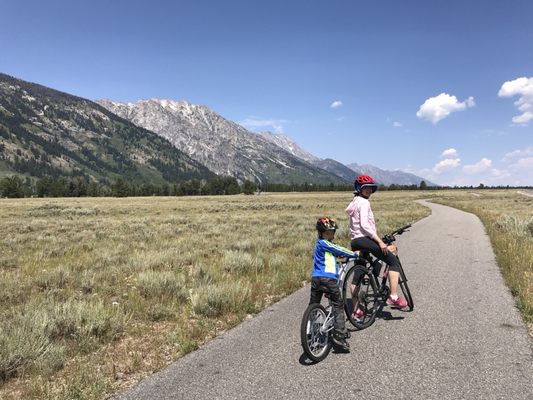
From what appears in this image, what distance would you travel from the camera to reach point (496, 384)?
4719mm

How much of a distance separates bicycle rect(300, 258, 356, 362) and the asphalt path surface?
0.18 meters

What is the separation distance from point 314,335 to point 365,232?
7.43ft

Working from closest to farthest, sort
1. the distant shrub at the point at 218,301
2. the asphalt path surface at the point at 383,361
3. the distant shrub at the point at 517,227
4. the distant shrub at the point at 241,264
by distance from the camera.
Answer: the asphalt path surface at the point at 383,361, the distant shrub at the point at 218,301, the distant shrub at the point at 241,264, the distant shrub at the point at 517,227

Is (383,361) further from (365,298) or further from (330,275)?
(365,298)

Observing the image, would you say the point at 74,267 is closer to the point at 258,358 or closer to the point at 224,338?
the point at 224,338

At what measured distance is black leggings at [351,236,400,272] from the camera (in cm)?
707

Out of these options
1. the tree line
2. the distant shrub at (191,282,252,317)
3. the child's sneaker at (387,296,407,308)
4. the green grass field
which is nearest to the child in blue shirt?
the child's sneaker at (387,296,407,308)

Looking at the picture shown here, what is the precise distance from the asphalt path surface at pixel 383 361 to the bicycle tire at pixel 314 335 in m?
0.17

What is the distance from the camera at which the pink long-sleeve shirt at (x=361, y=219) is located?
7004 millimetres

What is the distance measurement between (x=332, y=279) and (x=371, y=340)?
4.43 ft

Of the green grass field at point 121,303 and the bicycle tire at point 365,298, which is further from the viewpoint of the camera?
the bicycle tire at point 365,298

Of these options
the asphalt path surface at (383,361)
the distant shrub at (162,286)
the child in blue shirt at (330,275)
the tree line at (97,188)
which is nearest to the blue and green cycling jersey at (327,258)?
the child in blue shirt at (330,275)

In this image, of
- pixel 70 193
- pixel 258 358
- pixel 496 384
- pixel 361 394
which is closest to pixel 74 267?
pixel 258 358

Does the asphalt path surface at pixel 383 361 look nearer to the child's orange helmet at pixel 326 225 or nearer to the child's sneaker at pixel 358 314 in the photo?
the child's sneaker at pixel 358 314
